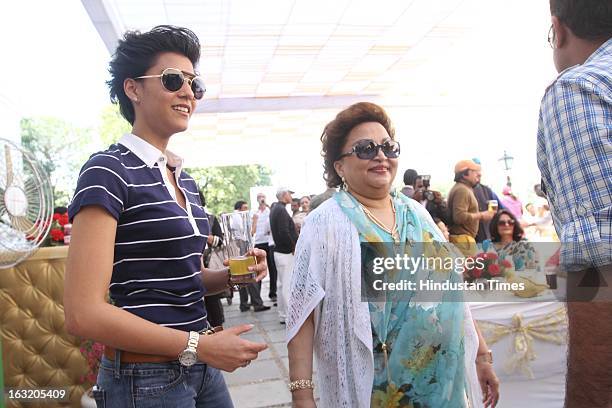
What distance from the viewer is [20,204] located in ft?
8.45

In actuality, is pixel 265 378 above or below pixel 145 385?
below

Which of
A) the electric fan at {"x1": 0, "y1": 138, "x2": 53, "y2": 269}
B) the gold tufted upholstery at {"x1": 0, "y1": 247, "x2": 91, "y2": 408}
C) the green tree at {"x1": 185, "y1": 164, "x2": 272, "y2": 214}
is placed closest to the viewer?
the electric fan at {"x1": 0, "y1": 138, "x2": 53, "y2": 269}

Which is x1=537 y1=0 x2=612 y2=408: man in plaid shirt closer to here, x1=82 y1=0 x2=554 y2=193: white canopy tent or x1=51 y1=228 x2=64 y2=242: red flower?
x1=82 y1=0 x2=554 y2=193: white canopy tent

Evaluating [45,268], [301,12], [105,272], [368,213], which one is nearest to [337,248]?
[368,213]

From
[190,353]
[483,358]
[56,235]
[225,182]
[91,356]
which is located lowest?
[91,356]

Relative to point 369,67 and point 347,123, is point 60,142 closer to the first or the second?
point 369,67

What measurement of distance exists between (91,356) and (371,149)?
224 centimetres

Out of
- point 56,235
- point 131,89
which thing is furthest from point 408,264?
point 56,235

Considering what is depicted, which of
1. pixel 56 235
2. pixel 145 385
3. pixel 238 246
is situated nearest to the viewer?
pixel 145 385

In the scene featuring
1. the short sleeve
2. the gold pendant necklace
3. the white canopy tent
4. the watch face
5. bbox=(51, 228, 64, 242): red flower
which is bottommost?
the watch face

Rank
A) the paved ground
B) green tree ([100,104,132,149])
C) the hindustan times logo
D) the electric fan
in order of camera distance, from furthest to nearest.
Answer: green tree ([100,104,132,149]) < the paved ground < the electric fan < the hindustan times logo

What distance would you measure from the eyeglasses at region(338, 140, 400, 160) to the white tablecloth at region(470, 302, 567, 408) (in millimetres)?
1208

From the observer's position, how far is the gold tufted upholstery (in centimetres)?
300

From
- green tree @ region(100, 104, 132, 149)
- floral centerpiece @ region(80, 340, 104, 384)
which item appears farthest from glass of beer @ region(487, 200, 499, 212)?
green tree @ region(100, 104, 132, 149)
